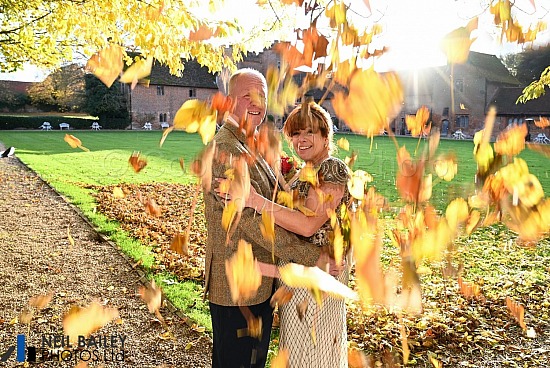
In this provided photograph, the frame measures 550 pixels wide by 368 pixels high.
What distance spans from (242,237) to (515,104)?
139ft

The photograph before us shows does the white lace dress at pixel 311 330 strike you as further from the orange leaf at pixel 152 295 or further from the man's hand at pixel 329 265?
the orange leaf at pixel 152 295

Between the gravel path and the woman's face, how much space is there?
207cm

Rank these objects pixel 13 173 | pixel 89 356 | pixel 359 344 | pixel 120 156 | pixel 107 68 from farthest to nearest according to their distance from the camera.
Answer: pixel 120 156 → pixel 13 173 → pixel 359 344 → pixel 89 356 → pixel 107 68

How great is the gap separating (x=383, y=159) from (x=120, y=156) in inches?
435

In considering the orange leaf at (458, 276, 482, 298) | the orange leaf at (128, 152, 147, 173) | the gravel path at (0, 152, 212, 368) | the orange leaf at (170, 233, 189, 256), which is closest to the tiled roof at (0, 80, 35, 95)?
the gravel path at (0, 152, 212, 368)

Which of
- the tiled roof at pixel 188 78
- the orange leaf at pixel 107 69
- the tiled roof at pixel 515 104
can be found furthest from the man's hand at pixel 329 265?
the tiled roof at pixel 188 78

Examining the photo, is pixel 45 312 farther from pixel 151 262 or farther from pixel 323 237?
pixel 323 237

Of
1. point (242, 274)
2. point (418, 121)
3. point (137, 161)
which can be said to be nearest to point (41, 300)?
point (137, 161)

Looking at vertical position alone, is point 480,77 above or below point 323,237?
above

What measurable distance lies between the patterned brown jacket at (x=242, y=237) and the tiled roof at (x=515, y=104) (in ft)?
118

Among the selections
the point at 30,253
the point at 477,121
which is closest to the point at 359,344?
the point at 30,253

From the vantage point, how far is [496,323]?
448 cm

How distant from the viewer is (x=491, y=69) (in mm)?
42500

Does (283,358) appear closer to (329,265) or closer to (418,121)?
(329,265)
